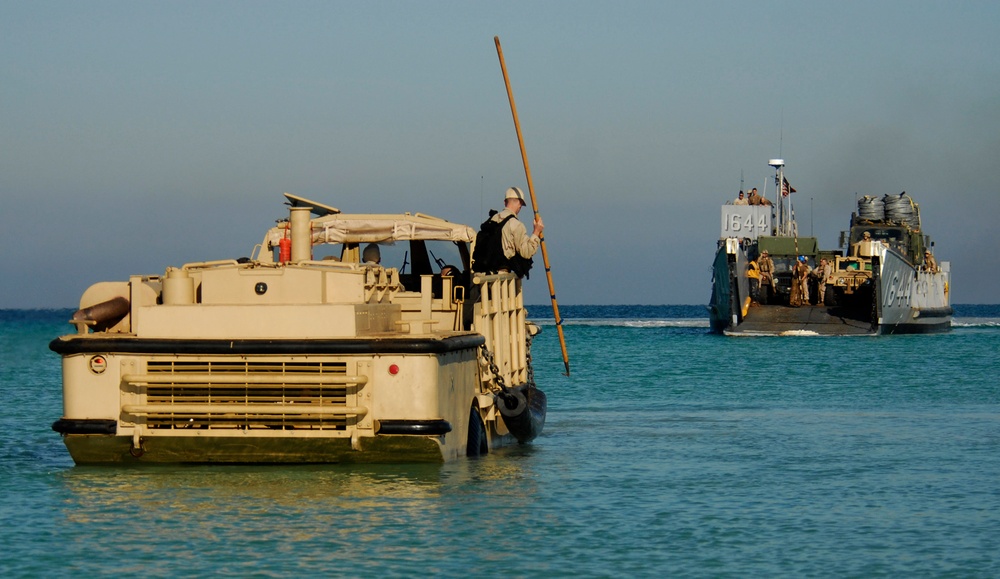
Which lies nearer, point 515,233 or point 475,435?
point 475,435

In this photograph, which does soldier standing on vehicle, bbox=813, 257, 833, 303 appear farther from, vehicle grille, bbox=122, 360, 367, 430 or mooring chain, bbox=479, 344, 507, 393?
vehicle grille, bbox=122, 360, 367, 430

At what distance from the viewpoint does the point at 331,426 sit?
38.3 feet

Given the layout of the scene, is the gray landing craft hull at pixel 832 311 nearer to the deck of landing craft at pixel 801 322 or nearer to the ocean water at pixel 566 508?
the deck of landing craft at pixel 801 322

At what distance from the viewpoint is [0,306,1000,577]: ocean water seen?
30.0 feet

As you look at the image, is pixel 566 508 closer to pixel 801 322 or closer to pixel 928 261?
pixel 801 322

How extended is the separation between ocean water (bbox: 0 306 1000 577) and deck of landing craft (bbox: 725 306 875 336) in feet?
112

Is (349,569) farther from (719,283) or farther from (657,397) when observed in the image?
(719,283)

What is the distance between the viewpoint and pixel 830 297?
56.1 metres

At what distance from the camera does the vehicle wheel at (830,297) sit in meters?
55.8

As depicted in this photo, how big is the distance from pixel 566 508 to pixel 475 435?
236 cm

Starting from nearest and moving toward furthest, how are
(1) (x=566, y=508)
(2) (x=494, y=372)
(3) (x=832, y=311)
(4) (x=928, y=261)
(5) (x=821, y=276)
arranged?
1. (1) (x=566, y=508)
2. (2) (x=494, y=372)
3. (5) (x=821, y=276)
4. (3) (x=832, y=311)
5. (4) (x=928, y=261)

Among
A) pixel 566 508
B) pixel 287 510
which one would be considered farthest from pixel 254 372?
pixel 566 508

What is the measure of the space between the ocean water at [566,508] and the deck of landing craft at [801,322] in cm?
3412

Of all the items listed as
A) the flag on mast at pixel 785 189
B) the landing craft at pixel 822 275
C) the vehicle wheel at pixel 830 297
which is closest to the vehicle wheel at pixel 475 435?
the landing craft at pixel 822 275
